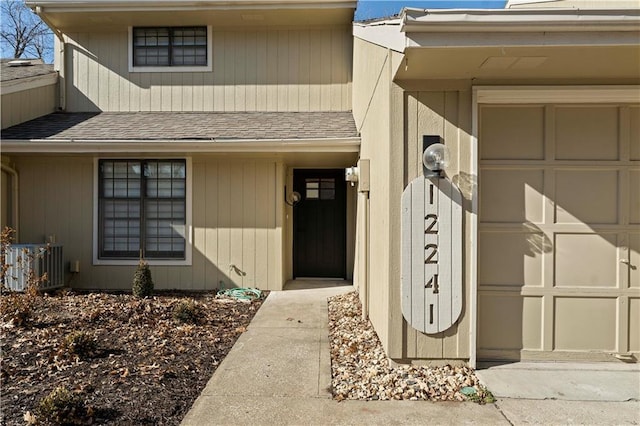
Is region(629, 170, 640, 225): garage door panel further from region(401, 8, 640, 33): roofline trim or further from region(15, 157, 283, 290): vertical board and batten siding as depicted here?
region(15, 157, 283, 290): vertical board and batten siding

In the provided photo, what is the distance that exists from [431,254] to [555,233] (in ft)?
3.95

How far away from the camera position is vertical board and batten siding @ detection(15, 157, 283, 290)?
6.86 metres

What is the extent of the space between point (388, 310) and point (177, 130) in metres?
5.17

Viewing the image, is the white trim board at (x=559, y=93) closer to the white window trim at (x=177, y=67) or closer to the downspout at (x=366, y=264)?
the downspout at (x=366, y=264)

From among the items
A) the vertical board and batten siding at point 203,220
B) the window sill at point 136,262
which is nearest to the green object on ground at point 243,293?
the vertical board and batten siding at point 203,220

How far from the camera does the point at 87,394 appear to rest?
3.00 m

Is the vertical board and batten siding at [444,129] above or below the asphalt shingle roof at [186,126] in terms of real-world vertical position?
below

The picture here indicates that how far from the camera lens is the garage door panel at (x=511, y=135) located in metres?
3.53

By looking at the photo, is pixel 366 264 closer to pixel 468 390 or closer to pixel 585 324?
pixel 468 390

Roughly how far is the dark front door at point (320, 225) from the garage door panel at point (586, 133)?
460 cm

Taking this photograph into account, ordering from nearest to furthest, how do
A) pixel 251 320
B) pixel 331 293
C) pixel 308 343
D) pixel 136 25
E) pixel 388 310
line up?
1. pixel 388 310
2. pixel 308 343
3. pixel 251 320
4. pixel 331 293
5. pixel 136 25

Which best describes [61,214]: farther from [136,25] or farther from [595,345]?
[595,345]

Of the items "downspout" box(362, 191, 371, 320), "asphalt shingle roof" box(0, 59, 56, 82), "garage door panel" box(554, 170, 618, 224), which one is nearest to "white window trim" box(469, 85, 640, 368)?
"garage door panel" box(554, 170, 618, 224)

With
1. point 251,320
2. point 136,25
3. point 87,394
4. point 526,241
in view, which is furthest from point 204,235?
point 526,241
